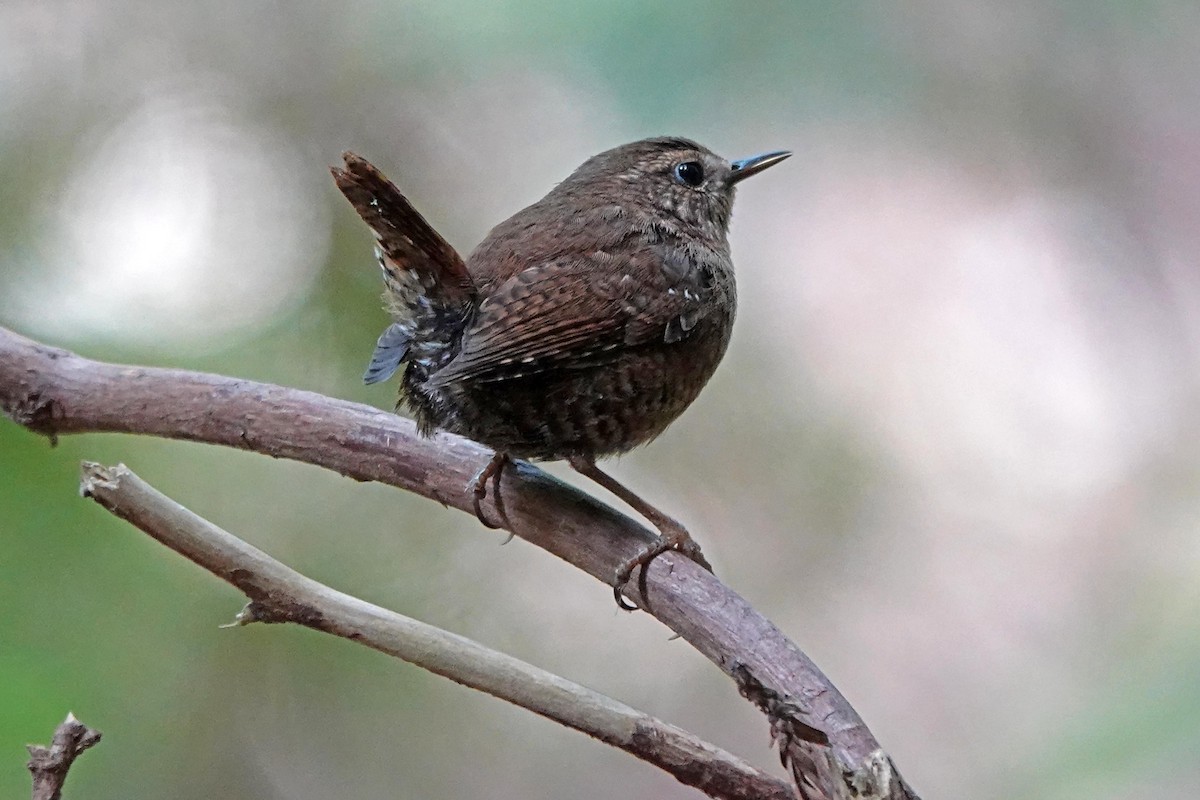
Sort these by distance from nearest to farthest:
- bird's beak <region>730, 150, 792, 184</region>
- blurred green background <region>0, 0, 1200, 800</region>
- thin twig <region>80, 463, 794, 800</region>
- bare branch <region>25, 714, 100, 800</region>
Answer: bare branch <region>25, 714, 100, 800</region>, thin twig <region>80, 463, 794, 800</region>, bird's beak <region>730, 150, 792, 184</region>, blurred green background <region>0, 0, 1200, 800</region>

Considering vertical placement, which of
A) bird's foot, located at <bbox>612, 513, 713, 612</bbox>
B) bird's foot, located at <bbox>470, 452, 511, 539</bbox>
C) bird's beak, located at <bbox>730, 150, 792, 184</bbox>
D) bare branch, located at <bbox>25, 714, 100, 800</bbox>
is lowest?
bare branch, located at <bbox>25, 714, 100, 800</bbox>

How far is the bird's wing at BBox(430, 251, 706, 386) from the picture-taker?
1604 mm

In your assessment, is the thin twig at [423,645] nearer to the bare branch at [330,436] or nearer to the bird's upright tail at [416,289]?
the bare branch at [330,436]

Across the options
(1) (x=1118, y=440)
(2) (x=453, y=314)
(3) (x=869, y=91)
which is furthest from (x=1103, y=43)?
(2) (x=453, y=314)

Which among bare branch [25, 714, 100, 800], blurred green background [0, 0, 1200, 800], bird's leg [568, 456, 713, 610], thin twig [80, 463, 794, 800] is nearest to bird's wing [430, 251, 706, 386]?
bird's leg [568, 456, 713, 610]

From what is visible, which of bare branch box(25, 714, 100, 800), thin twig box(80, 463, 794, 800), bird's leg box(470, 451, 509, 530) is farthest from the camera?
bird's leg box(470, 451, 509, 530)

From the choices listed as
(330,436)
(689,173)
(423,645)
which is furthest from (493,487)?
(689,173)

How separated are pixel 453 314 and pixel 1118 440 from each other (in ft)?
5.23

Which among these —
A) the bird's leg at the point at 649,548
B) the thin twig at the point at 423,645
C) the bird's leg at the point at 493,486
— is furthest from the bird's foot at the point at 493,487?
the thin twig at the point at 423,645

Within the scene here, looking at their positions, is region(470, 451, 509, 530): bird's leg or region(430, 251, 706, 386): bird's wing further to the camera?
region(470, 451, 509, 530): bird's leg

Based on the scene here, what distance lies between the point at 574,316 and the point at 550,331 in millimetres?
61

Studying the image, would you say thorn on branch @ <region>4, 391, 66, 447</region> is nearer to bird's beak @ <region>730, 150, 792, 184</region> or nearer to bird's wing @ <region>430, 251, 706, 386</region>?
bird's wing @ <region>430, 251, 706, 386</region>

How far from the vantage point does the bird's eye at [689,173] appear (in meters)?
2.19

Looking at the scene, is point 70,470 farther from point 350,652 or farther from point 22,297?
point 350,652
